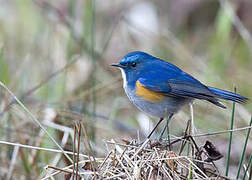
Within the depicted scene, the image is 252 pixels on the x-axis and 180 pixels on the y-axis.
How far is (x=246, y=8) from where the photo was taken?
30.7 feet

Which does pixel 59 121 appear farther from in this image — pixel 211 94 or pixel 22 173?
pixel 211 94

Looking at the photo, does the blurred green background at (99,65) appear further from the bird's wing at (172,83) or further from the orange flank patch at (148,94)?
the bird's wing at (172,83)

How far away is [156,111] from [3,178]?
4.70ft

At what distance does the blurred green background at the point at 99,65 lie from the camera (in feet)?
15.9

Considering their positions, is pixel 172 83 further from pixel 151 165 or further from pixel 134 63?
pixel 151 165

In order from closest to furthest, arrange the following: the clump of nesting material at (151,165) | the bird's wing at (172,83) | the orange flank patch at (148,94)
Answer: the clump of nesting material at (151,165) < the bird's wing at (172,83) < the orange flank patch at (148,94)

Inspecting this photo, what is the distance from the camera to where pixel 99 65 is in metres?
6.73

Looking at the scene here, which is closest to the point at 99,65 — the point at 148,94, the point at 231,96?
the point at 148,94

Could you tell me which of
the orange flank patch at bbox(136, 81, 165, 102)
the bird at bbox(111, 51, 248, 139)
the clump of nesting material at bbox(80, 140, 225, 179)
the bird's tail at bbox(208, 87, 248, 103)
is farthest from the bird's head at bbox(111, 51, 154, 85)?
the clump of nesting material at bbox(80, 140, 225, 179)

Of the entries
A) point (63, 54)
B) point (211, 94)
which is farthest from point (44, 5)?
point (211, 94)

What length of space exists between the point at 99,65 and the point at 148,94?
2.61 meters

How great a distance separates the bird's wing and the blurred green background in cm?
32

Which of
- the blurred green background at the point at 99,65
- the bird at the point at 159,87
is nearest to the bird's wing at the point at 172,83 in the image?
the bird at the point at 159,87

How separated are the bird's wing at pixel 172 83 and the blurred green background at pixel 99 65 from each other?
323 mm
